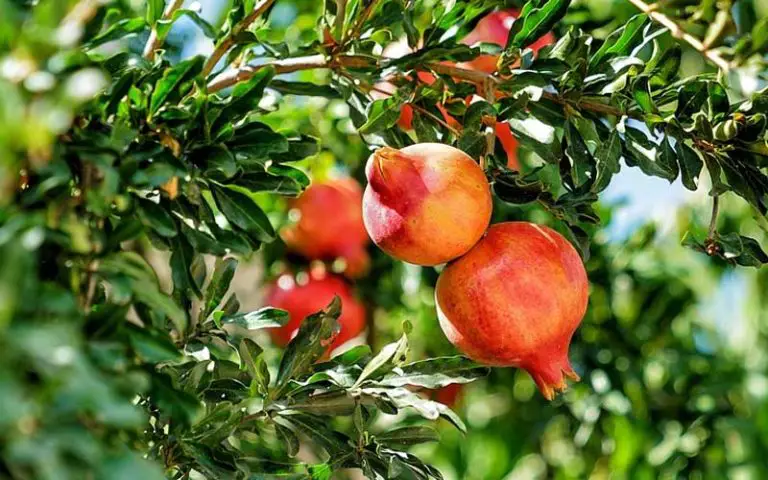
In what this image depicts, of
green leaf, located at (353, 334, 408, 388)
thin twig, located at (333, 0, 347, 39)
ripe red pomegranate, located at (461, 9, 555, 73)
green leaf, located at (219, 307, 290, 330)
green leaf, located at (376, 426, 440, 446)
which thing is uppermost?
thin twig, located at (333, 0, 347, 39)

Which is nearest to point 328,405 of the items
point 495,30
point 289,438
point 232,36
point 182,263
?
point 289,438

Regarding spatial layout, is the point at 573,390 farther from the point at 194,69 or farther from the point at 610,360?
the point at 194,69

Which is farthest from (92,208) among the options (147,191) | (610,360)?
(610,360)

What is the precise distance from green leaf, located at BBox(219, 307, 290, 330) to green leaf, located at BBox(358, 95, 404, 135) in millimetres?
128

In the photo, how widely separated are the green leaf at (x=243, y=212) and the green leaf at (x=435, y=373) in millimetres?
113

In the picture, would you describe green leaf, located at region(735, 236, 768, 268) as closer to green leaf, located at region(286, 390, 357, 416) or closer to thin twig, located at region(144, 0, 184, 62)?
green leaf, located at region(286, 390, 357, 416)

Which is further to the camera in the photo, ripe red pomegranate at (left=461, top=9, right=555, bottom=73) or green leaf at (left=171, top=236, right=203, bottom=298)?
ripe red pomegranate at (left=461, top=9, right=555, bottom=73)

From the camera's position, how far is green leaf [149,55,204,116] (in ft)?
1.79

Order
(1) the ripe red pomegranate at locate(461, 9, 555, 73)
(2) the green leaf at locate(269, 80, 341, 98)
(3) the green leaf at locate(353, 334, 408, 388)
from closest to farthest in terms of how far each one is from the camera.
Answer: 1. (3) the green leaf at locate(353, 334, 408, 388)
2. (2) the green leaf at locate(269, 80, 341, 98)
3. (1) the ripe red pomegranate at locate(461, 9, 555, 73)

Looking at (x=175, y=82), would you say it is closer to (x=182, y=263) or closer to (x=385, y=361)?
(x=182, y=263)

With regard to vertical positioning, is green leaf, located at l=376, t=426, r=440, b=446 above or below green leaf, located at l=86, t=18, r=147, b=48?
below

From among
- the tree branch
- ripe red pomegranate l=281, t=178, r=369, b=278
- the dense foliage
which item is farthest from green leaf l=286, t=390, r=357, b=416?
ripe red pomegranate l=281, t=178, r=369, b=278

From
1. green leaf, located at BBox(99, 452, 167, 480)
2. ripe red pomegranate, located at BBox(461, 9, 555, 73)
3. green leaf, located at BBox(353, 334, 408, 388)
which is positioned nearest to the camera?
green leaf, located at BBox(99, 452, 167, 480)

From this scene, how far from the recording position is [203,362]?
2.06 ft
